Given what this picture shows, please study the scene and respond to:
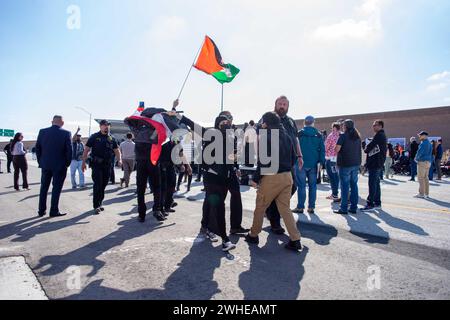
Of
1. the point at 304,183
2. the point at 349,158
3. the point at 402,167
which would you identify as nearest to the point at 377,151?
the point at 349,158

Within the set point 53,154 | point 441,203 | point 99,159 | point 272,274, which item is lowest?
point 441,203

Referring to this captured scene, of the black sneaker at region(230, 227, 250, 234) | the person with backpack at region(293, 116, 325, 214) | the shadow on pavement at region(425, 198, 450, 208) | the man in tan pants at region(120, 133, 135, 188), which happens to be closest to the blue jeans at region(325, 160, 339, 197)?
the person with backpack at region(293, 116, 325, 214)

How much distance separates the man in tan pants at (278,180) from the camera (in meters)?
3.93

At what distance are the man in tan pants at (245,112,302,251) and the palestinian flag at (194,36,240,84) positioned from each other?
3.99 metres

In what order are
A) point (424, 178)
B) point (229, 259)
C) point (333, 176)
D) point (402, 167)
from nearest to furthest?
1. point (229, 259)
2. point (333, 176)
3. point (424, 178)
4. point (402, 167)

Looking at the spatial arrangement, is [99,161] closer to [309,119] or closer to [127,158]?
[127,158]

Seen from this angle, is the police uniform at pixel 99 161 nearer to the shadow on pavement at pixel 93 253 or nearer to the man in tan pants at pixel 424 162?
the shadow on pavement at pixel 93 253

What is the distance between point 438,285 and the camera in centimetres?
285

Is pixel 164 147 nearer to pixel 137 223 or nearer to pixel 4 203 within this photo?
pixel 137 223

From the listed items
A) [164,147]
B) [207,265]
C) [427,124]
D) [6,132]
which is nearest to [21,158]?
[164,147]

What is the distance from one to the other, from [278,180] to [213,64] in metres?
4.75

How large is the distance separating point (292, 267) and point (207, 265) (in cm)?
99

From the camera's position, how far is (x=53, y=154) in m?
6.19
